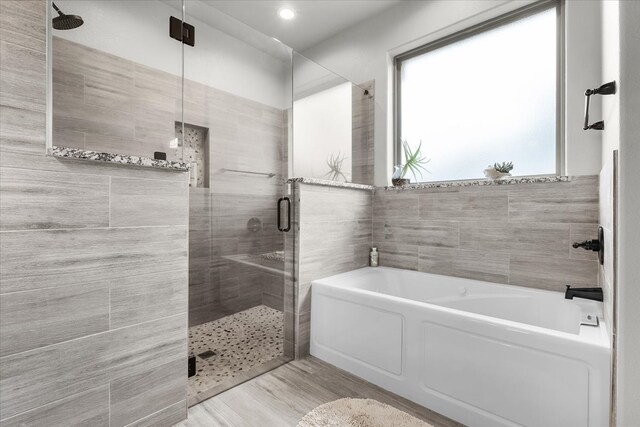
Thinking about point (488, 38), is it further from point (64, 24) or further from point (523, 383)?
point (64, 24)

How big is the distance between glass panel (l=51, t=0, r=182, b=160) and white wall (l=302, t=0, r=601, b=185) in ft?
5.89

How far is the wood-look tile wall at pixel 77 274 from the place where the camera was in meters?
1.05

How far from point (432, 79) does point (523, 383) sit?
235cm

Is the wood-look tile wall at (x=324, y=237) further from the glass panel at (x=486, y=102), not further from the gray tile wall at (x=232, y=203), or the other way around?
the glass panel at (x=486, y=102)

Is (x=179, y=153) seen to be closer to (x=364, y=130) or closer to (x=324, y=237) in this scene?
(x=324, y=237)

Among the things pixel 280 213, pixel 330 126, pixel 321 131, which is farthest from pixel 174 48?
pixel 330 126

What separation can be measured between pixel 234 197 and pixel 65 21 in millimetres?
1075

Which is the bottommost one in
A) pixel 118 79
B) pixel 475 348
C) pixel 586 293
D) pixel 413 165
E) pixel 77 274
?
pixel 475 348

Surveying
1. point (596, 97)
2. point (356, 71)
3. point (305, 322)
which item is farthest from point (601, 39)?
point (305, 322)

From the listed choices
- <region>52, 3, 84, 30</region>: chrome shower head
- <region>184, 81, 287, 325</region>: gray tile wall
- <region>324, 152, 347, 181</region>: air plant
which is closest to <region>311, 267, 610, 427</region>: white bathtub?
<region>184, 81, 287, 325</region>: gray tile wall

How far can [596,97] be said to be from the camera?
1.81 m

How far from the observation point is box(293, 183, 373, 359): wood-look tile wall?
216cm

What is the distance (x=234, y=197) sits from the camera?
1.92 metres

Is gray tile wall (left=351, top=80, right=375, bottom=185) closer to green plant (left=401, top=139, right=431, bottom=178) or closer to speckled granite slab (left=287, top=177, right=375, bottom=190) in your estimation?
speckled granite slab (left=287, top=177, right=375, bottom=190)
